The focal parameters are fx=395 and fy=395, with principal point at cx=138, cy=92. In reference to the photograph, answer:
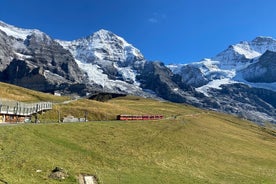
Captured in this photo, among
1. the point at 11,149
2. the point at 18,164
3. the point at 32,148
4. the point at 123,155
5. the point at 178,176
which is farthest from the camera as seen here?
the point at 123,155

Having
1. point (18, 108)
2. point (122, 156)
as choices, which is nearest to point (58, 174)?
point (122, 156)

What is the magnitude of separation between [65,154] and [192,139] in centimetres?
4648

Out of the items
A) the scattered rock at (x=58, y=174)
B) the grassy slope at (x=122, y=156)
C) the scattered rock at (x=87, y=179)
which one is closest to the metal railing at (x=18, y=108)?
the grassy slope at (x=122, y=156)

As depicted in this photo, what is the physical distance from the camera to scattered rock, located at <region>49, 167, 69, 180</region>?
42.5 m

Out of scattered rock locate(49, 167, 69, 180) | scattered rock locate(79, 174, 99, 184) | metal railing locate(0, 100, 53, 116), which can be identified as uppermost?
metal railing locate(0, 100, 53, 116)

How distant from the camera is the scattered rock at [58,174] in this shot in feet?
139

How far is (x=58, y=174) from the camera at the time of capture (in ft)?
141

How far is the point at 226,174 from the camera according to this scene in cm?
6462

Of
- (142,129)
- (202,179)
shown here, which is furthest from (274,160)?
(202,179)

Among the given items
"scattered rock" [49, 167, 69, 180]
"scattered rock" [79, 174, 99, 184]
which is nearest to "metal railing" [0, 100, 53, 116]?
"scattered rock" [79, 174, 99, 184]

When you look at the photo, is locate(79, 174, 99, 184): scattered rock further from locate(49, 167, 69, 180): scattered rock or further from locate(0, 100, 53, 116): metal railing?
locate(0, 100, 53, 116): metal railing

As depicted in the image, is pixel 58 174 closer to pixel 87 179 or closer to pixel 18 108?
pixel 87 179

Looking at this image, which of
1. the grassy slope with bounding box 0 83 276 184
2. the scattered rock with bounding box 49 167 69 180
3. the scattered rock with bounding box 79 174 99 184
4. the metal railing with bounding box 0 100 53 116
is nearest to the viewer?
the scattered rock with bounding box 49 167 69 180

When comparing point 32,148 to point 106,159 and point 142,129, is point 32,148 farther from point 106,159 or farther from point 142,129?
point 142,129
